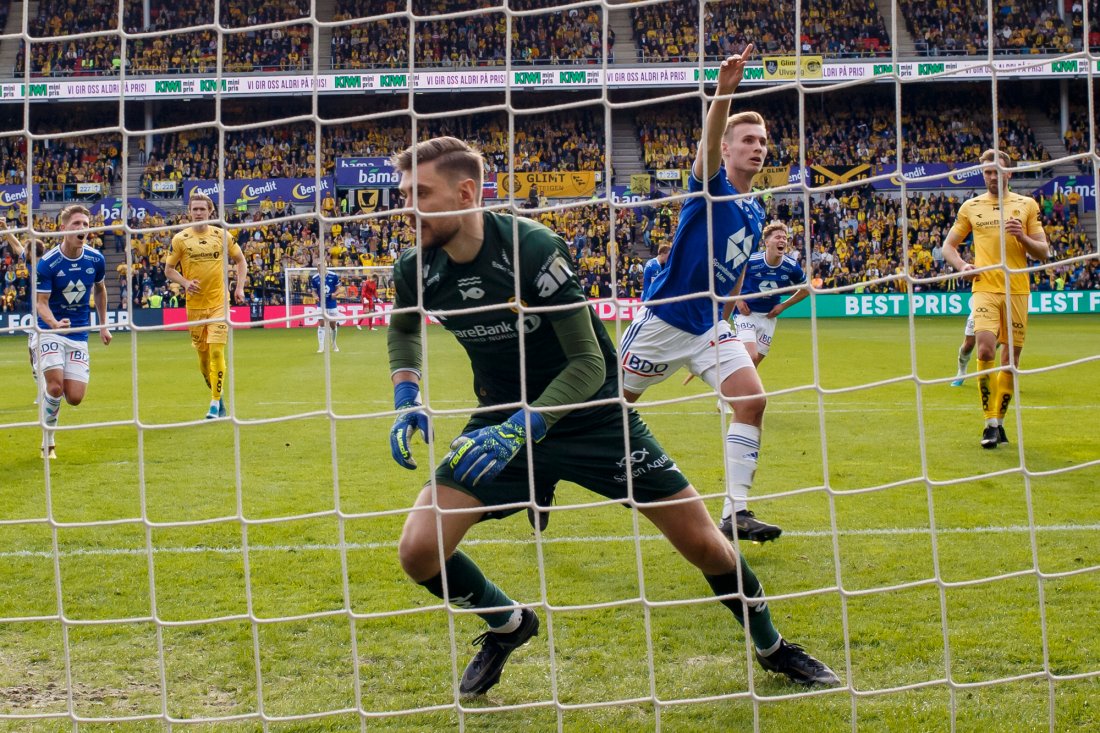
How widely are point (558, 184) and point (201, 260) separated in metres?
19.0

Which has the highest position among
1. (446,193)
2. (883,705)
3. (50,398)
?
(446,193)

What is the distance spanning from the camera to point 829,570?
16.1 ft

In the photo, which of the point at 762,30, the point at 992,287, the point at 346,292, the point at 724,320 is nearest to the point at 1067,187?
the point at 762,30

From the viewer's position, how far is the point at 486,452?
3.25 meters

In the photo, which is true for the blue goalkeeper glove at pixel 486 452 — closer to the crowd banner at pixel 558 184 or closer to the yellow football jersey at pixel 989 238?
the yellow football jersey at pixel 989 238

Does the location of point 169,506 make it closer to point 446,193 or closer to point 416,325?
point 416,325

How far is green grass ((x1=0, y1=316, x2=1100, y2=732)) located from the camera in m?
3.46

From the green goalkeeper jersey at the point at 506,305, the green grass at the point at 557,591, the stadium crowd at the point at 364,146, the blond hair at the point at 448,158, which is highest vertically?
the stadium crowd at the point at 364,146

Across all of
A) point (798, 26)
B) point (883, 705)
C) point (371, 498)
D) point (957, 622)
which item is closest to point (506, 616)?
point (883, 705)

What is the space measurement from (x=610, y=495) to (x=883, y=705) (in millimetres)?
1157

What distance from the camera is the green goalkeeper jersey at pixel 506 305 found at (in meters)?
3.51

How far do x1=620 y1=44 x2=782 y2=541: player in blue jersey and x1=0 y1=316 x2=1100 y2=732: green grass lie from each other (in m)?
0.31

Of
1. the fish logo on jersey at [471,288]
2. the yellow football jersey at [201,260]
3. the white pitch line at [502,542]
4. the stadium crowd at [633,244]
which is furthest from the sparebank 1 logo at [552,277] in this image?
the stadium crowd at [633,244]

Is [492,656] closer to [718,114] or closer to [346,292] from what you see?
[718,114]
